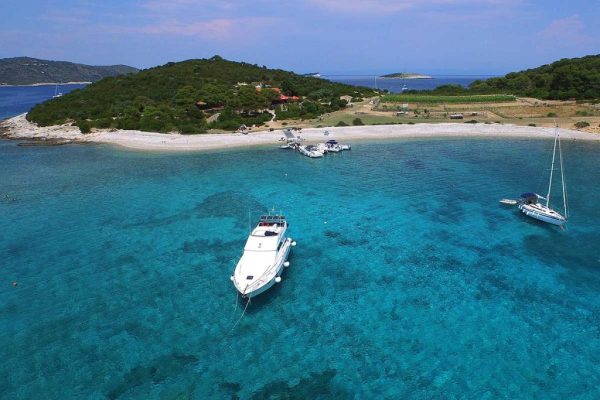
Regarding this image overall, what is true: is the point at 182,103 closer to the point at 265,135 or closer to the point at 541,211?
A: the point at 265,135

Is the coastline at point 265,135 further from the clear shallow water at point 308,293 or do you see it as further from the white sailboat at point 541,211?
the white sailboat at point 541,211

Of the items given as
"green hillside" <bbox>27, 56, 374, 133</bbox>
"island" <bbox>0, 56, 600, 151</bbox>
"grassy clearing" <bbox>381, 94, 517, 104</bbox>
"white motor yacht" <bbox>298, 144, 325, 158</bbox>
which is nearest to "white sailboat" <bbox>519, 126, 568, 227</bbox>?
"white motor yacht" <bbox>298, 144, 325, 158</bbox>

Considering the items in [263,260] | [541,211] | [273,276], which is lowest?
[273,276]

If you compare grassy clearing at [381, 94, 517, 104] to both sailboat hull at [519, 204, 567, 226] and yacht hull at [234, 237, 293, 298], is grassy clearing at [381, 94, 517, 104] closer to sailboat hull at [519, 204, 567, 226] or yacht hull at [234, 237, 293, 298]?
sailboat hull at [519, 204, 567, 226]

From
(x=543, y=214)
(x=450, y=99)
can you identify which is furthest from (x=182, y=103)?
(x=543, y=214)

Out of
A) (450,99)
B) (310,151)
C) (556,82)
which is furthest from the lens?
(556,82)

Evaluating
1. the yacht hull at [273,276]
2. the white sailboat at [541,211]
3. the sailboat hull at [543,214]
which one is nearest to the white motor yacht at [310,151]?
the white sailboat at [541,211]
